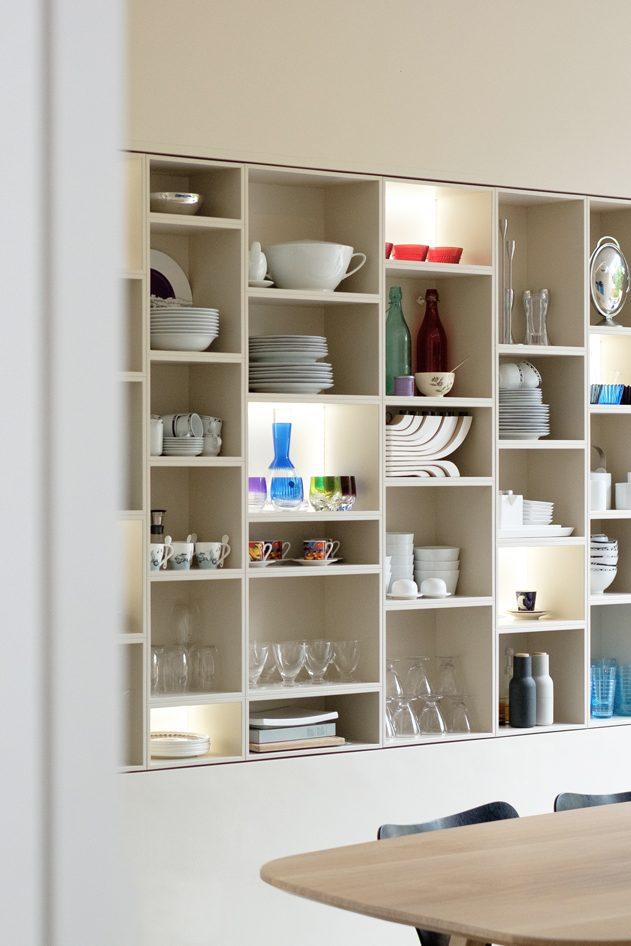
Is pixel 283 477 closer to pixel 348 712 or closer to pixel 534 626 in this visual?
pixel 348 712

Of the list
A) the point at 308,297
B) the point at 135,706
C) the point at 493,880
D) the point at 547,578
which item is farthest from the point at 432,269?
the point at 493,880

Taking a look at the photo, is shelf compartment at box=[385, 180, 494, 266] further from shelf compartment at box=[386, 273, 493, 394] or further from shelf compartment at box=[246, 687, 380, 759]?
shelf compartment at box=[246, 687, 380, 759]

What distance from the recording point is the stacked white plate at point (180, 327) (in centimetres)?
360

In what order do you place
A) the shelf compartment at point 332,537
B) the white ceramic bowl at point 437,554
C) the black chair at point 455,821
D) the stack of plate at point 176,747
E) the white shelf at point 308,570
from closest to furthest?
the black chair at point 455,821 → the stack of plate at point 176,747 → the white shelf at point 308,570 → the shelf compartment at point 332,537 → the white ceramic bowl at point 437,554

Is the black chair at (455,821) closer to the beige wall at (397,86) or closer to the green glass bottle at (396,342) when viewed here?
the green glass bottle at (396,342)

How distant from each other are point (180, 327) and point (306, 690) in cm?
112

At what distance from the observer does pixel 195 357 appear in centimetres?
358

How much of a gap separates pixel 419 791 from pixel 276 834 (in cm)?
48

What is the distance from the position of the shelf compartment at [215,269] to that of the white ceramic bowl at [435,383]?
2.26 feet

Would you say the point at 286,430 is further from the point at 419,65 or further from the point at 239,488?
the point at 419,65

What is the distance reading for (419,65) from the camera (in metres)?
3.89

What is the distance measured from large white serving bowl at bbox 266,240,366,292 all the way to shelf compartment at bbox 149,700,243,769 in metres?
1.26

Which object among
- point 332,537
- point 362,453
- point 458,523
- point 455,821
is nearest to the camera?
point 455,821

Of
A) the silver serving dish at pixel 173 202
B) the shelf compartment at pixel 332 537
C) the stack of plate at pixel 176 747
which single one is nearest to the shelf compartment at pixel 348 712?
the stack of plate at pixel 176 747
